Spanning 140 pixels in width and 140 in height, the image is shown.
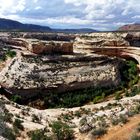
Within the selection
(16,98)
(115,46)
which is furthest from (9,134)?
(115,46)

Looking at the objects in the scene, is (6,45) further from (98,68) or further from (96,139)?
(96,139)

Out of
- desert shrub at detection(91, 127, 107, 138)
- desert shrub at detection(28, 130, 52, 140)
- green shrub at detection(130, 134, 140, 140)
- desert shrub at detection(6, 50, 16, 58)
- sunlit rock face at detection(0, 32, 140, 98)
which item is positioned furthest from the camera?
desert shrub at detection(6, 50, 16, 58)

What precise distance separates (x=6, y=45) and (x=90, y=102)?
3939 cm

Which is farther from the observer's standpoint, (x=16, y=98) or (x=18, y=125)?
(x=16, y=98)

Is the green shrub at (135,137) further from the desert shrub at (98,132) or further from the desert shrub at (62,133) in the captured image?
the desert shrub at (62,133)

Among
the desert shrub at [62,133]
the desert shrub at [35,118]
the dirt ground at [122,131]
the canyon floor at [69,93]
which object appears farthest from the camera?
the desert shrub at [35,118]

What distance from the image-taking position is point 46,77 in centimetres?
5203

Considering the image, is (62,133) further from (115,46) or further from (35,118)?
(115,46)

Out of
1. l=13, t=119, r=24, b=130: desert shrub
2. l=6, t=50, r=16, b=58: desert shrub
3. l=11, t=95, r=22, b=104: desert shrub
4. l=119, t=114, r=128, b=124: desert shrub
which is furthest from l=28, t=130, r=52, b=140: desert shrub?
l=6, t=50, r=16, b=58: desert shrub

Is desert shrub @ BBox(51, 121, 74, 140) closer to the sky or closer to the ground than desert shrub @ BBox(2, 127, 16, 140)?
closer to the ground

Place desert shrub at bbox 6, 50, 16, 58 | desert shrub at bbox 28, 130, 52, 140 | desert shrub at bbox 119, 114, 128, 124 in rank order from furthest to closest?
desert shrub at bbox 6, 50, 16, 58
desert shrub at bbox 119, 114, 128, 124
desert shrub at bbox 28, 130, 52, 140

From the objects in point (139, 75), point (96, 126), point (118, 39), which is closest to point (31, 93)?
point (139, 75)

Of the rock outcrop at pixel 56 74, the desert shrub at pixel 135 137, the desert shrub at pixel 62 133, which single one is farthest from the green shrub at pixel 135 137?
the rock outcrop at pixel 56 74

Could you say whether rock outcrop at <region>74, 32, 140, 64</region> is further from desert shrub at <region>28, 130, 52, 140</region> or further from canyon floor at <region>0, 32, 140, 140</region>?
desert shrub at <region>28, 130, 52, 140</region>
